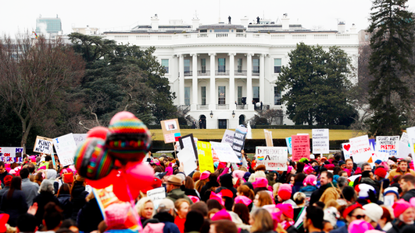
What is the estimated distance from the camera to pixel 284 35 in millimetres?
66188

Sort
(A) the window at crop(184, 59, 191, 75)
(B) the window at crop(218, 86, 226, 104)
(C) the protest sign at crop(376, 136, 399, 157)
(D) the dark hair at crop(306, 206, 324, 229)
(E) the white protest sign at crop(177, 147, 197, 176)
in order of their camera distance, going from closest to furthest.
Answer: (D) the dark hair at crop(306, 206, 324, 229) < (E) the white protest sign at crop(177, 147, 197, 176) < (C) the protest sign at crop(376, 136, 399, 157) < (B) the window at crop(218, 86, 226, 104) < (A) the window at crop(184, 59, 191, 75)

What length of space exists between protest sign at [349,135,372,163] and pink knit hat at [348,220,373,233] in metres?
8.38

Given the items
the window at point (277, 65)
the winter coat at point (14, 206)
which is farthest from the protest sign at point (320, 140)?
the window at point (277, 65)

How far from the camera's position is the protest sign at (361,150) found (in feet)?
45.0

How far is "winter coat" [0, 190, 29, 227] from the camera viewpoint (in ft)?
24.2

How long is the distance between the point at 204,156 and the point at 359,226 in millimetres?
6234

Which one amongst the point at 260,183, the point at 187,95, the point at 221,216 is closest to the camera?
the point at 221,216

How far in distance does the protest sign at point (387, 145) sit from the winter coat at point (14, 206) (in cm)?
1209

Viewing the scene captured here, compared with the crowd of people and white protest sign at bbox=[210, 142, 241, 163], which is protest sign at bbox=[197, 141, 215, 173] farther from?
the crowd of people

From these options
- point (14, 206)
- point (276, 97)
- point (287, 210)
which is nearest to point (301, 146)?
point (287, 210)

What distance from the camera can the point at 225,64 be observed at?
64.7 metres

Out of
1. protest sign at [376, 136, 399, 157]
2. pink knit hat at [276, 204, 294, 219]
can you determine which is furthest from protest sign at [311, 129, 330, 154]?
pink knit hat at [276, 204, 294, 219]

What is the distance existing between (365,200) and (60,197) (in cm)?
436

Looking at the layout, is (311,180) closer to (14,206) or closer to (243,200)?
(243,200)
